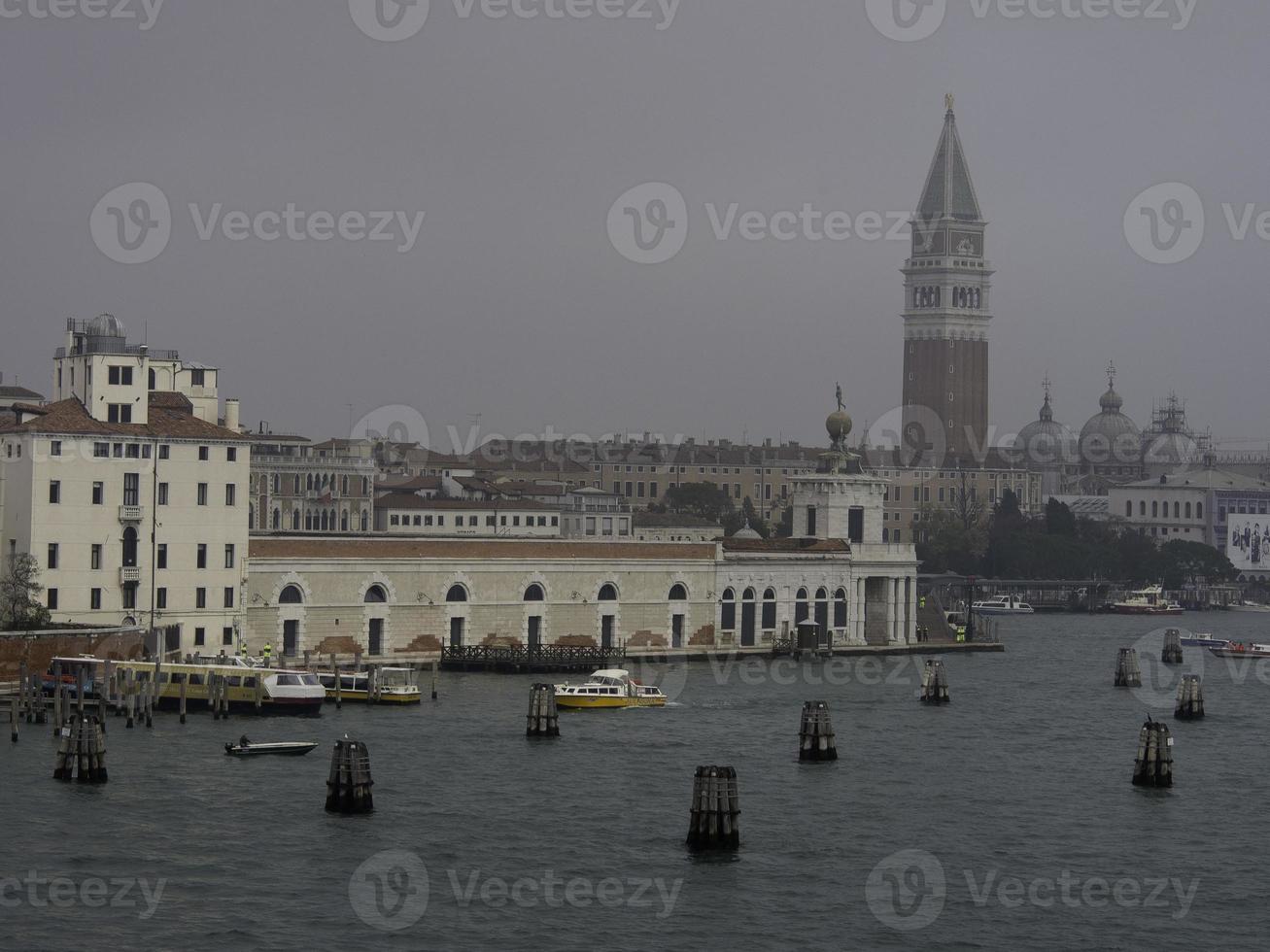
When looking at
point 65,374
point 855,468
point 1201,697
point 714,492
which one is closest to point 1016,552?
point 714,492

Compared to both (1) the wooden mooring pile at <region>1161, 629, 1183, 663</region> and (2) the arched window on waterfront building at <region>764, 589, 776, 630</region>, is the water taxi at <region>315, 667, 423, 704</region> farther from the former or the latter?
(1) the wooden mooring pile at <region>1161, 629, 1183, 663</region>

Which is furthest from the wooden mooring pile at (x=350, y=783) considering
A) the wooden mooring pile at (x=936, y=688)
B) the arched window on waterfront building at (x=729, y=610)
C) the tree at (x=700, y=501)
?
the tree at (x=700, y=501)

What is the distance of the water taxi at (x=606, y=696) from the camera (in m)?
58.2

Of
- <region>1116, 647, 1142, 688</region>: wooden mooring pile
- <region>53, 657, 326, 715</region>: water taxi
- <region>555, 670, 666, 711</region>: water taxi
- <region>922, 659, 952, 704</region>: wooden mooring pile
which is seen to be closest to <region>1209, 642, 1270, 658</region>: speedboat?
<region>1116, 647, 1142, 688</region>: wooden mooring pile

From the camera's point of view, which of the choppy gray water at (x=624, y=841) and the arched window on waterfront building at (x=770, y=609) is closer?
the choppy gray water at (x=624, y=841)

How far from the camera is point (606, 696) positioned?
58500 millimetres

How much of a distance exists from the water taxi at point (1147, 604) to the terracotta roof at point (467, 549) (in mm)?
58516

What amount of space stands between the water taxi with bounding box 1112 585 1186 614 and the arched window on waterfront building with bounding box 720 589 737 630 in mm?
56867

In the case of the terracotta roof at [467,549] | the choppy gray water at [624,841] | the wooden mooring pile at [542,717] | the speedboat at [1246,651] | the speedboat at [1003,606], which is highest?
the terracotta roof at [467,549]

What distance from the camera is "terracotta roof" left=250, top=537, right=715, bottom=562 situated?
213 feet

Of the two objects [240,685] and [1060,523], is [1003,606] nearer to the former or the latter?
[1060,523]

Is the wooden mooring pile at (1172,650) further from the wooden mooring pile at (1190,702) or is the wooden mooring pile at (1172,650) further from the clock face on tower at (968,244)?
the clock face on tower at (968,244)

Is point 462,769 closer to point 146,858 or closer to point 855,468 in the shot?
point 146,858

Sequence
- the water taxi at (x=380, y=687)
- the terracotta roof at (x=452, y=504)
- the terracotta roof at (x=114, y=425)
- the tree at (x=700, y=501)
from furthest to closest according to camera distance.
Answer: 1. the tree at (x=700, y=501)
2. the terracotta roof at (x=452, y=504)
3. the terracotta roof at (x=114, y=425)
4. the water taxi at (x=380, y=687)
